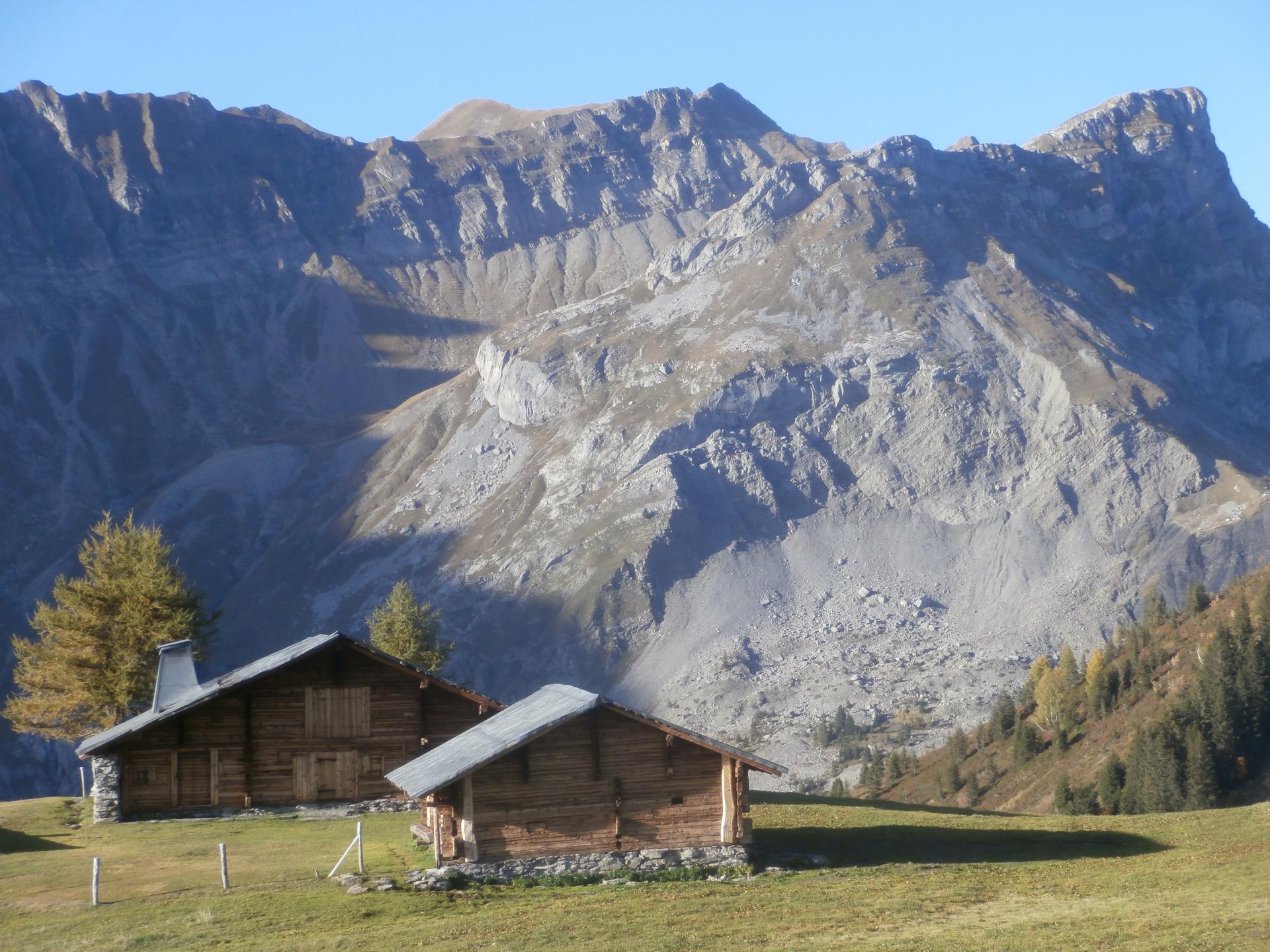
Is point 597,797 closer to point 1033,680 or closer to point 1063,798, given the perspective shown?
point 1063,798

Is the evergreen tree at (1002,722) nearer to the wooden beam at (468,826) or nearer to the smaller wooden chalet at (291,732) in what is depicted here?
the smaller wooden chalet at (291,732)

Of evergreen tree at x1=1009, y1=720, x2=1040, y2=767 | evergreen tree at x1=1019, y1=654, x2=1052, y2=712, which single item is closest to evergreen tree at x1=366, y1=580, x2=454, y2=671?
evergreen tree at x1=1009, y1=720, x2=1040, y2=767

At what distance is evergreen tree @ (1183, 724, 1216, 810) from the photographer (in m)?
75.2

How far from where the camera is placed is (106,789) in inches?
1732

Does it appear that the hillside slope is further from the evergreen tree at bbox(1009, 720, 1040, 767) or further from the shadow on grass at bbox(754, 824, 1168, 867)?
the shadow on grass at bbox(754, 824, 1168, 867)

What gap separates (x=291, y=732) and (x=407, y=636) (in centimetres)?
2263

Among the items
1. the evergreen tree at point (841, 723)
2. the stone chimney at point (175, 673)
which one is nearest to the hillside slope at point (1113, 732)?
the evergreen tree at point (841, 723)

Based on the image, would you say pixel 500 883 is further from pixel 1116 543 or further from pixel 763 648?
pixel 1116 543

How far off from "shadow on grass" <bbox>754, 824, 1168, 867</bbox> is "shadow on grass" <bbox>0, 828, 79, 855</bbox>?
2051 centimetres

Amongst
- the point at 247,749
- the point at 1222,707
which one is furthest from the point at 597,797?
the point at 1222,707

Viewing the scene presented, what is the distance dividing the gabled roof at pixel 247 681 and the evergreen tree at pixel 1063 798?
4820cm

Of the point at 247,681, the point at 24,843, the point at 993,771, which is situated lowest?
the point at 993,771

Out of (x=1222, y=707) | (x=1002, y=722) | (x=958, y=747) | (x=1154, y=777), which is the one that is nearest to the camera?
(x=1154, y=777)

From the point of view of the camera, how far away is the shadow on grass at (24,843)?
3712 centimetres
